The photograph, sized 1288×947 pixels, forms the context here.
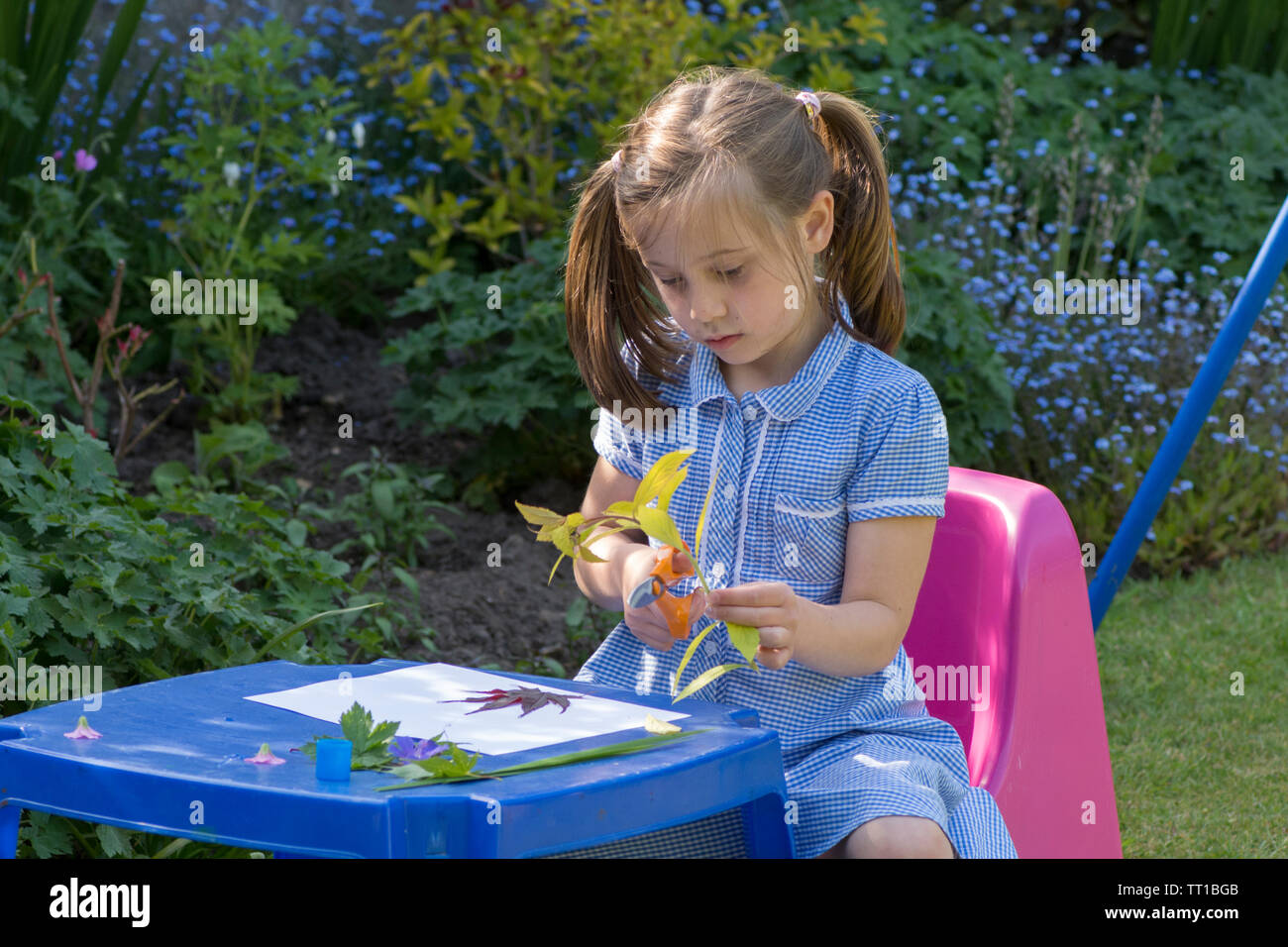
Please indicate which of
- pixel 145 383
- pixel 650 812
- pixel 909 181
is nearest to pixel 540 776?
pixel 650 812

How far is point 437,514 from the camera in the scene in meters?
3.56

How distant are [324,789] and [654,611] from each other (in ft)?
1.82

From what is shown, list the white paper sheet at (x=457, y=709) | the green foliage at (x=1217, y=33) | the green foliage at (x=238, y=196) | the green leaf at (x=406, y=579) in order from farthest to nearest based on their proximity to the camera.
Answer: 1. the green foliage at (x=1217, y=33)
2. the green foliage at (x=238, y=196)
3. the green leaf at (x=406, y=579)
4. the white paper sheet at (x=457, y=709)

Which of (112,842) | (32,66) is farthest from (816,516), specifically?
(32,66)

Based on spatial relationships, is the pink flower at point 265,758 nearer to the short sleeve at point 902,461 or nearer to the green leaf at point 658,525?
the green leaf at point 658,525

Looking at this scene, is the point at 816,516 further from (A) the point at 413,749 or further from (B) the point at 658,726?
(A) the point at 413,749

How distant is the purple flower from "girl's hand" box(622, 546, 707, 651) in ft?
1.13

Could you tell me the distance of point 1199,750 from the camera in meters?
2.79

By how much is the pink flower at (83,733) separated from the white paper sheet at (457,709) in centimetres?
18

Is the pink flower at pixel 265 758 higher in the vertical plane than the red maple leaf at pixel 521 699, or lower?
higher

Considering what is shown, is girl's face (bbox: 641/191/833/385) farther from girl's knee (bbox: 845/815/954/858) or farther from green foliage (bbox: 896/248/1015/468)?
green foliage (bbox: 896/248/1015/468)

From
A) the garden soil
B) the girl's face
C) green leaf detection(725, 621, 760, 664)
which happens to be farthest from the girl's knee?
the garden soil

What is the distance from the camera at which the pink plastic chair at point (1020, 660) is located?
1.86 meters

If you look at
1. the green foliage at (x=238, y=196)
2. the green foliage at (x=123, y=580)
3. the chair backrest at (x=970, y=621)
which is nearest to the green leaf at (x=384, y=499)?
the green foliage at (x=238, y=196)
